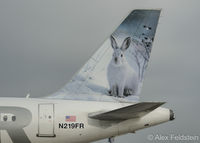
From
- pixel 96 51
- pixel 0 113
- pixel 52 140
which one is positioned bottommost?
pixel 52 140

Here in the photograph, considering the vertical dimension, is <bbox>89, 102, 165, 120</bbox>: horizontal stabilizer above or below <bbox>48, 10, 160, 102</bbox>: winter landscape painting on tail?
below

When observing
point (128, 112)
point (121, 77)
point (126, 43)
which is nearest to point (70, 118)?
point (128, 112)

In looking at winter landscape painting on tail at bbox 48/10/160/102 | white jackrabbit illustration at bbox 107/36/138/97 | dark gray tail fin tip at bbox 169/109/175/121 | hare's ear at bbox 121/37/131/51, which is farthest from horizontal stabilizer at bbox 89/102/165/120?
hare's ear at bbox 121/37/131/51

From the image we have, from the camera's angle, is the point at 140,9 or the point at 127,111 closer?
the point at 127,111

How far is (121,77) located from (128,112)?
10.5ft

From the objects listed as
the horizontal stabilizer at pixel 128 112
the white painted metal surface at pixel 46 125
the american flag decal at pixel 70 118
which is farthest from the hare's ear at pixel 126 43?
the white painted metal surface at pixel 46 125

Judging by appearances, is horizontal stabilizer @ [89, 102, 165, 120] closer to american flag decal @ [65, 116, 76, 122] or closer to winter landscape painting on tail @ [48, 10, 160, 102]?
american flag decal @ [65, 116, 76, 122]

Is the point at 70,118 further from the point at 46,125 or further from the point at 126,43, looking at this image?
the point at 126,43

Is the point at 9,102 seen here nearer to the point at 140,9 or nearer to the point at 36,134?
the point at 36,134

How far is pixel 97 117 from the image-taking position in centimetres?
1933

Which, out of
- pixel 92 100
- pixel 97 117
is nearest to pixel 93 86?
pixel 92 100

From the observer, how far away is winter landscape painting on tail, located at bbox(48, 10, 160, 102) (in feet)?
68.8

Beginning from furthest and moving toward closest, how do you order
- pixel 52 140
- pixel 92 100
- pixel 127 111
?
pixel 92 100, pixel 52 140, pixel 127 111

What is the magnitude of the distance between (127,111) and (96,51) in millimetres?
4552
